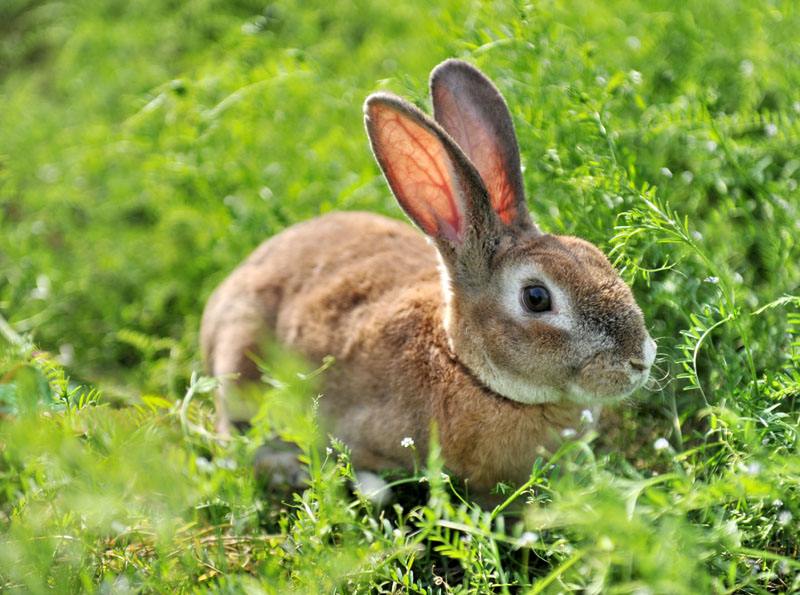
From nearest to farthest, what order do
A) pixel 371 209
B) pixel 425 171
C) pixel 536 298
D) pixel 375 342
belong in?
1. pixel 536 298
2. pixel 425 171
3. pixel 375 342
4. pixel 371 209

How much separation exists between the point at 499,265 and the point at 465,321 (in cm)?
28

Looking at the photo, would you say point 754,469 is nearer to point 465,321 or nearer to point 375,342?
point 465,321

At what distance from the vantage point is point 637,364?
3.54m

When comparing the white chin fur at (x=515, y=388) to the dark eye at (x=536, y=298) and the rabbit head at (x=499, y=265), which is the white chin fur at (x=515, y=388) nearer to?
the rabbit head at (x=499, y=265)

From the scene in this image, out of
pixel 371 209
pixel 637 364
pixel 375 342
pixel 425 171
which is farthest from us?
pixel 371 209

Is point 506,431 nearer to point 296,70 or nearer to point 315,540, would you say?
point 315,540

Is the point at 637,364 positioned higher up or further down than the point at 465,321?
higher up

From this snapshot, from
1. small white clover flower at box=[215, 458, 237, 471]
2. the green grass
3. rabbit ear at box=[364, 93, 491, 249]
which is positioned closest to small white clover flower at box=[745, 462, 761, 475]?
the green grass

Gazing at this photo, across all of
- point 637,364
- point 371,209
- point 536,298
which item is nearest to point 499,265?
point 536,298

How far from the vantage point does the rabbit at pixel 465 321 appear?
12.0 feet

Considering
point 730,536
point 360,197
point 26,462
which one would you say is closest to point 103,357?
point 360,197

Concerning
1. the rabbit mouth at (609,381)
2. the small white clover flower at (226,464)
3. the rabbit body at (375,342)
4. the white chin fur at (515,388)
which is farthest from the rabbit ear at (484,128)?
the small white clover flower at (226,464)

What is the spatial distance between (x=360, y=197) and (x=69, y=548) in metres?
2.74

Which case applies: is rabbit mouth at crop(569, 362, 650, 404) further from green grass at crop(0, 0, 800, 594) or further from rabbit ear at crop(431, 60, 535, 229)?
rabbit ear at crop(431, 60, 535, 229)
